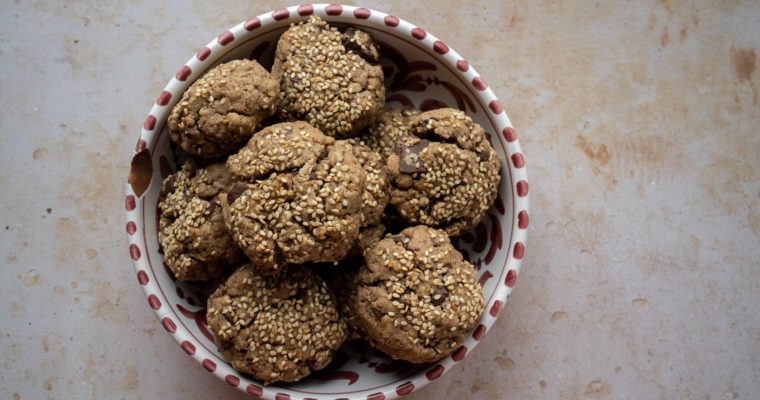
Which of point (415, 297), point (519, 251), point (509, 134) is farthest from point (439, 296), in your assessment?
point (509, 134)

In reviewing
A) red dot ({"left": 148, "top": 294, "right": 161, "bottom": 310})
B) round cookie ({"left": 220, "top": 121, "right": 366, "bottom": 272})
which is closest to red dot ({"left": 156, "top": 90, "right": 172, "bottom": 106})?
round cookie ({"left": 220, "top": 121, "right": 366, "bottom": 272})

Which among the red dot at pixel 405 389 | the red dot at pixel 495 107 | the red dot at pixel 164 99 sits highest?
the red dot at pixel 495 107

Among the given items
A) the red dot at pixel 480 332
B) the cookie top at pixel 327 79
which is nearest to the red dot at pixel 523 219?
the red dot at pixel 480 332

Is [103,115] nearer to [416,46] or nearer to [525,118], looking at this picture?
[416,46]

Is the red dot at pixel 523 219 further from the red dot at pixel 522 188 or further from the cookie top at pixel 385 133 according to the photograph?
the cookie top at pixel 385 133

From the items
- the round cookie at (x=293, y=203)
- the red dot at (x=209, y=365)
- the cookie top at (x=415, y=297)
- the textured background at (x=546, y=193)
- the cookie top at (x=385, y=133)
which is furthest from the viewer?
the textured background at (x=546, y=193)

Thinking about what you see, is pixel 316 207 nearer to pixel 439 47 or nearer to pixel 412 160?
pixel 412 160
